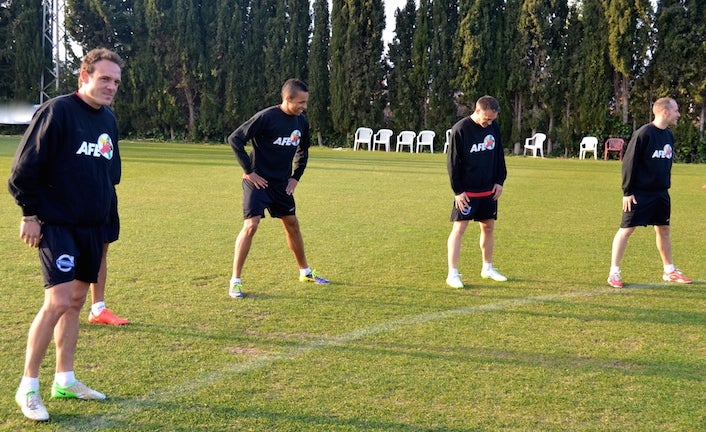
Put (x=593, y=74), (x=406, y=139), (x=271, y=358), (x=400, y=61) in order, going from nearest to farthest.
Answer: (x=271, y=358), (x=593, y=74), (x=406, y=139), (x=400, y=61)

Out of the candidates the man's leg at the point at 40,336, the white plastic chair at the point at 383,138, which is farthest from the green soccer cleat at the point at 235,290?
the white plastic chair at the point at 383,138

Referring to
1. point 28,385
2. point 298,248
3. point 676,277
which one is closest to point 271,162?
point 298,248

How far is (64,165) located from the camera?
358cm

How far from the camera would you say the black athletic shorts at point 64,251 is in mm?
3559

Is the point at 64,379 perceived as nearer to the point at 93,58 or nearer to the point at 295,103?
the point at 93,58

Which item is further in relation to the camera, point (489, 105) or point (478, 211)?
point (478, 211)

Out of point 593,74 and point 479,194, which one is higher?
point 593,74

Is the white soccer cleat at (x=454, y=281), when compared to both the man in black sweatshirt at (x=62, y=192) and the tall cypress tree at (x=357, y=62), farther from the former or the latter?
the tall cypress tree at (x=357, y=62)

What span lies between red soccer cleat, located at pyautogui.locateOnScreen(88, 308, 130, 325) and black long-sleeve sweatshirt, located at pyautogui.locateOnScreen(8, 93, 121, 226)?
164 cm

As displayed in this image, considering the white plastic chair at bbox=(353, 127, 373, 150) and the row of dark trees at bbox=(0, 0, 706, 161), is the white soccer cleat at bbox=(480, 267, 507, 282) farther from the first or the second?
the white plastic chair at bbox=(353, 127, 373, 150)

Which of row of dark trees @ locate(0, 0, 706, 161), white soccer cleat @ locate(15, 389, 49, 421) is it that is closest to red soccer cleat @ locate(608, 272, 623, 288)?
white soccer cleat @ locate(15, 389, 49, 421)

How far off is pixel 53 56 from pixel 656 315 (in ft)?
156

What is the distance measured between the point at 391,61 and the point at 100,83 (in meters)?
37.6

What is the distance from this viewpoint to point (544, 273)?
7398mm
